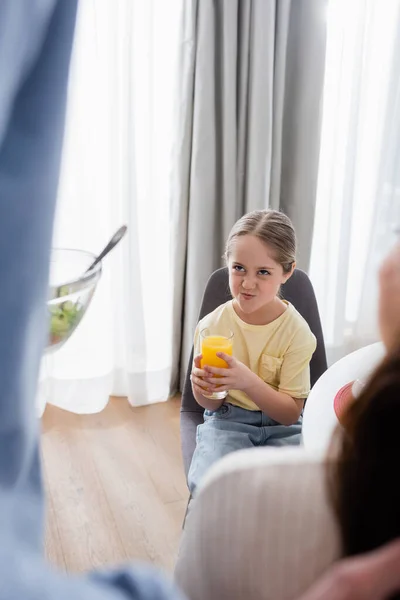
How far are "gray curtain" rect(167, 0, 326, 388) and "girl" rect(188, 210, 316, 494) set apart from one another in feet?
2.61

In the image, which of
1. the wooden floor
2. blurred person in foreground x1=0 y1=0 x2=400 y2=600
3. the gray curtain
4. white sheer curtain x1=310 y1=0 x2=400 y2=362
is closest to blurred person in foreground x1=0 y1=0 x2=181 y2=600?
blurred person in foreground x1=0 y1=0 x2=400 y2=600

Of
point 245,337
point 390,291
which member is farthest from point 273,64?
point 390,291

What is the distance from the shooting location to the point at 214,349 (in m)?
1.45

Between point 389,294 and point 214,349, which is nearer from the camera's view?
point 389,294

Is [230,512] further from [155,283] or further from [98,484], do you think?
[155,283]

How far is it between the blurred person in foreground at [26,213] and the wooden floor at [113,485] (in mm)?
1565

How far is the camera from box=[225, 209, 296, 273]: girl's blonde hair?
59.2 inches

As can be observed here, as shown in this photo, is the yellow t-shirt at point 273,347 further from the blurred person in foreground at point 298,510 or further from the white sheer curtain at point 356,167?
the white sheer curtain at point 356,167

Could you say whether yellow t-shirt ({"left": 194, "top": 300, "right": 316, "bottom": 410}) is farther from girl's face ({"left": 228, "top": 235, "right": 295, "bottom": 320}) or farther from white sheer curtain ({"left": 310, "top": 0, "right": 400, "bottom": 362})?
white sheer curtain ({"left": 310, "top": 0, "right": 400, "bottom": 362})

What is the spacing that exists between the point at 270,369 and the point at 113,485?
0.93 metres

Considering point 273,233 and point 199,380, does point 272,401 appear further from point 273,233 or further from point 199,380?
point 273,233

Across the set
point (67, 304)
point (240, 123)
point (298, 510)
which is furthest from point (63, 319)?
point (240, 123)

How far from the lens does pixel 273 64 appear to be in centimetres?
224

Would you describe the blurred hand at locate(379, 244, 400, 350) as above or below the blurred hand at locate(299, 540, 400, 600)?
above
